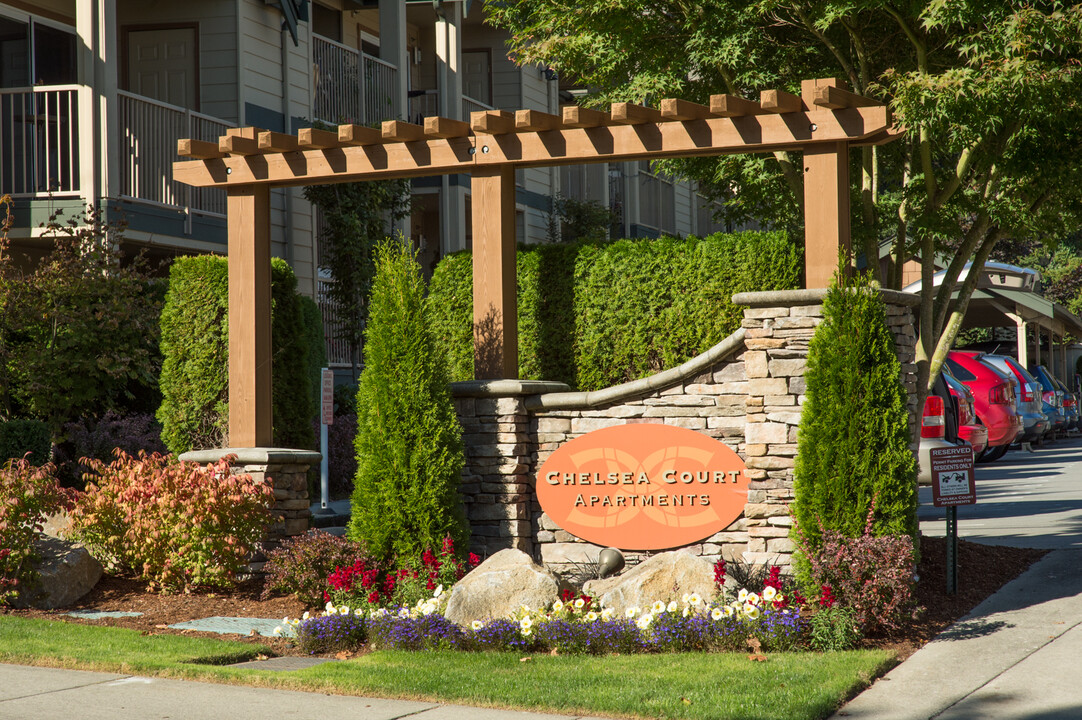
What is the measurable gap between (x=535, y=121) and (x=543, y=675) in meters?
4.41

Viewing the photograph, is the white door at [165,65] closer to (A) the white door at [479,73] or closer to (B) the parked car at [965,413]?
(A) the white door at [479,73]

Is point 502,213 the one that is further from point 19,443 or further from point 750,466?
point 19,443

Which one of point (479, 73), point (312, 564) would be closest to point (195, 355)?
point (312, 564)

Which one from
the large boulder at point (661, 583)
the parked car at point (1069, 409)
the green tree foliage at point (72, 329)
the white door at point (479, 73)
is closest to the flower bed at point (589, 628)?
the large boulder at point (661, 583)

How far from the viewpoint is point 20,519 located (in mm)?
8945

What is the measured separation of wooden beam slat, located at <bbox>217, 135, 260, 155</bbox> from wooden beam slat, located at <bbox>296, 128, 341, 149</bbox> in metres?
0.50

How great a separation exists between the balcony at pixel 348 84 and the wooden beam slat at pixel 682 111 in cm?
1041

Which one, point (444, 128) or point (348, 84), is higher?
point (348, 84)

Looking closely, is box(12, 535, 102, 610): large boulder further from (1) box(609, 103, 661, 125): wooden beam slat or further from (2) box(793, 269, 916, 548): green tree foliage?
(2) box(793, 269, 916, 548): green tree foliage

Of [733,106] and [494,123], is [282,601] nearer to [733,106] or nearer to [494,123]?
[494,123]

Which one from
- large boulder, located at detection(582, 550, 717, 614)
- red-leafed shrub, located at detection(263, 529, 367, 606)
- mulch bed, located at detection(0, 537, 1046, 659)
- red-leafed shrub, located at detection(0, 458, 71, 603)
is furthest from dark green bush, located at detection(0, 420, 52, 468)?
large boulder, located at detection(582, 550, 717, 614)

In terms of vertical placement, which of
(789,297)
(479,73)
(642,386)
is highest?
(479,73)

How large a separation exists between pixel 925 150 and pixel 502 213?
3.96 meters

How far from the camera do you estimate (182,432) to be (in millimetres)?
11617
